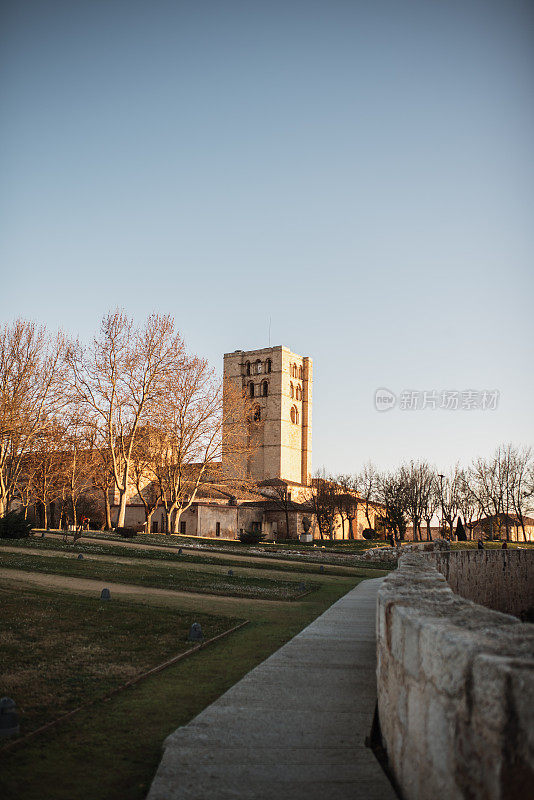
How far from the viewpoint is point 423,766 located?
119 inches

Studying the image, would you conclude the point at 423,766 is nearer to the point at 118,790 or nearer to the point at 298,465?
the point at 118,790

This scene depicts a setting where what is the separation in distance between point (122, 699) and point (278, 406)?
8289 centimetres

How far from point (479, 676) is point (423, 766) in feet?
2.73

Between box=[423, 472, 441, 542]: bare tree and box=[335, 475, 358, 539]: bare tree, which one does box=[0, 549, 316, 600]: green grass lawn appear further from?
box=[423, 472, 441, 542]: bare tree

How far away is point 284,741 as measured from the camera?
4.23 metres

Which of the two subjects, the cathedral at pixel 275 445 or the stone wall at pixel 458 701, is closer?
the stone wall at pixel 458 701

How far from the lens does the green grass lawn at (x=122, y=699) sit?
3.91m

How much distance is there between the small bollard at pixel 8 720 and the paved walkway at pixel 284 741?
3.97 ft

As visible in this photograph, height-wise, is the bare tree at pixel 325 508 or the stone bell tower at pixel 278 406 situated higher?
the stone bell tower at pixel 278 406

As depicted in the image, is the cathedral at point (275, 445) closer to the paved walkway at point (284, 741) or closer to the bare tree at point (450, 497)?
the bare tree at point (450, 497)

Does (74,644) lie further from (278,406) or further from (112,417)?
(278,406)

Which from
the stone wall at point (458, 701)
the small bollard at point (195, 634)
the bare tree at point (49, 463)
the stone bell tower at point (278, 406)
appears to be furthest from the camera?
the stone bell tower at point (278, 406)

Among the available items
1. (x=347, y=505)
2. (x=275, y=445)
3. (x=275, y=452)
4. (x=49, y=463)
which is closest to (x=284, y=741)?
(x=49, y=463)

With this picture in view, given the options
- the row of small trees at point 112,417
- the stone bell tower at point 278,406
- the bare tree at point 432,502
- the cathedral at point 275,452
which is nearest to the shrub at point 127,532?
the row of small trees at point 112,417
